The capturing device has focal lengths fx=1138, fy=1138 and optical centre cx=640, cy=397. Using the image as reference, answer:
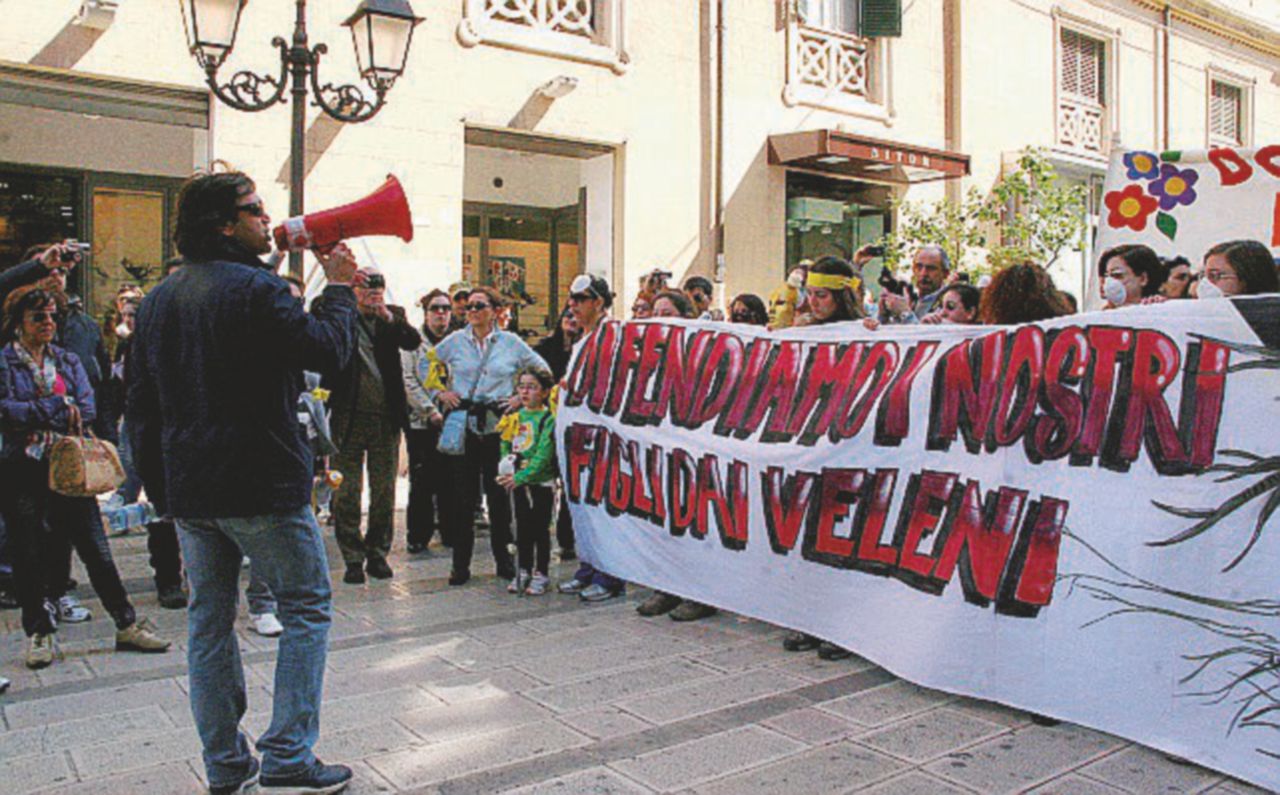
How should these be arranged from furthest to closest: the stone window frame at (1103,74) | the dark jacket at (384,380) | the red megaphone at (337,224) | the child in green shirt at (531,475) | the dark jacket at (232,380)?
the stone window frame at (1103,74), the dark jacket at (384,380), the child in green shirt at (531,475), the red megaphone at (337,224), the dark jacket at (232,380)

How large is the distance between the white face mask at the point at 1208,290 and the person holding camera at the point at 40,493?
506 cm

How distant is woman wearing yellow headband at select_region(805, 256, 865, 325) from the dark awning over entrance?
27.7ft

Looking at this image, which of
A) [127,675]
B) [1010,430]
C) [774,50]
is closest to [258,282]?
[127,675]

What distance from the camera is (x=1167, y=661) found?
3.93 m

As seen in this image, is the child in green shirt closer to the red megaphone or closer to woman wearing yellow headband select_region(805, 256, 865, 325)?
woman wearing yellow headband select_region(805, 256, 865, 325)

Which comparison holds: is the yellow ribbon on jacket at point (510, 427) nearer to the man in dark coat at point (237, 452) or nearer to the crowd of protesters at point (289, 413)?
the crowd of protesters at point (289, 413)

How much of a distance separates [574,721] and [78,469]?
105 inches

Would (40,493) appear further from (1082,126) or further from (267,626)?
(1082,126)

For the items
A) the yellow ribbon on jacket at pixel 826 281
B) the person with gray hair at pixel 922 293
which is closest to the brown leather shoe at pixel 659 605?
the yellow ribbon on jacket at pixel 826 281

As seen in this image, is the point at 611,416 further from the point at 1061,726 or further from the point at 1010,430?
the point at 1061,726

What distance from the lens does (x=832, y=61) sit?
603 inches

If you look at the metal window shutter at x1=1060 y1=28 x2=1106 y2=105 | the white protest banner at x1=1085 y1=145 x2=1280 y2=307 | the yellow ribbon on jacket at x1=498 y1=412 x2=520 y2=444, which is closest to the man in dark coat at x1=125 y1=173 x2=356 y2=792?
the yellow ribbon on jacket at x1=498 y1=412 x2=520 y2=444

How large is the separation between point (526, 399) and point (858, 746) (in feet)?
11.0

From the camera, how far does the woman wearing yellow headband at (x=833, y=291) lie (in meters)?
5.85
